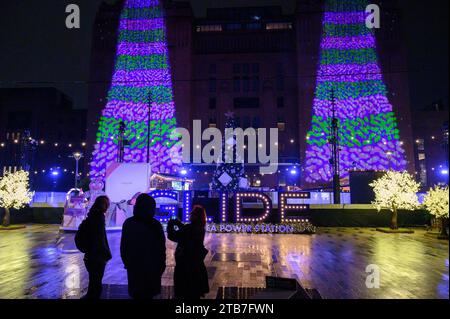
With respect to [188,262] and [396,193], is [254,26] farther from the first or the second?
[188,262]

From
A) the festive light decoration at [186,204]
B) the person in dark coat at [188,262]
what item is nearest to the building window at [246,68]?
the festive light decoration at [186,204]

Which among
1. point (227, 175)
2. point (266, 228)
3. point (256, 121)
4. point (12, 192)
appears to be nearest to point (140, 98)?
point (256, 121)

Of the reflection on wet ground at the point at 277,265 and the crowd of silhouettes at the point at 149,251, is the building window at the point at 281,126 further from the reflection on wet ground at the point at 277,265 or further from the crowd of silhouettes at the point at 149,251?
the crowd of silhouettes at the point at 149,251

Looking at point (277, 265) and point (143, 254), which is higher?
point (143, 254)

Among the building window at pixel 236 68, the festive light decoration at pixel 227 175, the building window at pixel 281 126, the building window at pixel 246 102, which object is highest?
the building window at pixel 236 68

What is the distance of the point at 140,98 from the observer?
47812 mm

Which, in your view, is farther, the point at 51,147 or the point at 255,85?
the point at 51,147

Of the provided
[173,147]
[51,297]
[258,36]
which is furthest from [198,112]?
[51,297]

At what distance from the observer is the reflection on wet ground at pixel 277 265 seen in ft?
22.4

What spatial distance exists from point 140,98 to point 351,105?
3224cm

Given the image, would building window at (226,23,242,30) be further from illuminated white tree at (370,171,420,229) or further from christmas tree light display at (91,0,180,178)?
illuminated white tree at (370,171,420,229)

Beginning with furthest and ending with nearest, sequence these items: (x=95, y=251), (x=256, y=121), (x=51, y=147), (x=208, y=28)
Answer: (x=51, y=147) → (x=208, y=28) → (x=256, y=121) → (x=95, y=251)

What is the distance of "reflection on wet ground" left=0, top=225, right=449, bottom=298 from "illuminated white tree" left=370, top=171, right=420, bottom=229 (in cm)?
301

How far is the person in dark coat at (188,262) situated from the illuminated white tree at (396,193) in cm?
1647
